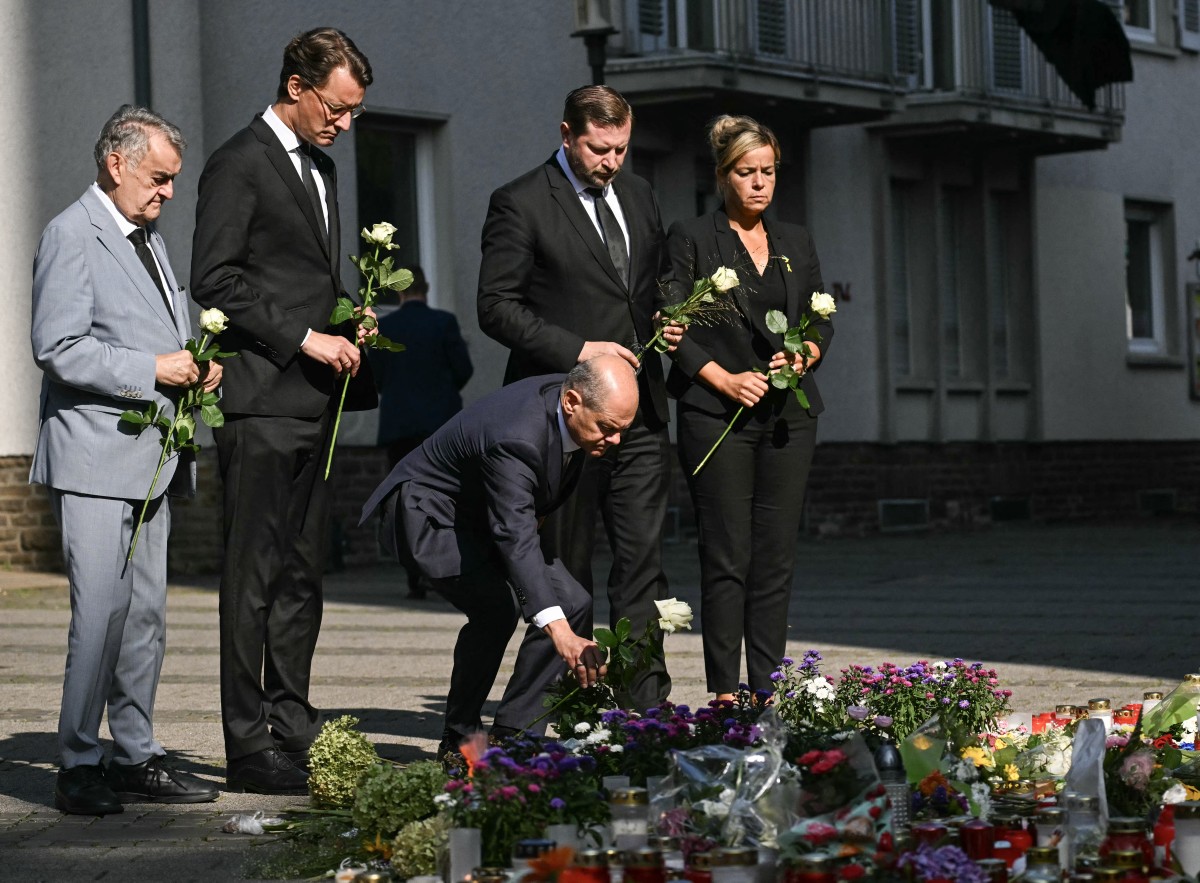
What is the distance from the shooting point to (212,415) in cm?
636

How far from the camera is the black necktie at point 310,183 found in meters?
6.76

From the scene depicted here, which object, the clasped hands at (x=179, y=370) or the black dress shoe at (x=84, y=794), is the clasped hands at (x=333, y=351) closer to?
the clasped hands at (x=179, y=370)

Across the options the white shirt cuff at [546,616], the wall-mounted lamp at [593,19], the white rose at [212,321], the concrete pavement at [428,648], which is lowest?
the concrete pavement at [428,648]

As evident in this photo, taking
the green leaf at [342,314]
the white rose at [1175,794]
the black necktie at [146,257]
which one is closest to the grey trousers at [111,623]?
the black necktie at [146,257]

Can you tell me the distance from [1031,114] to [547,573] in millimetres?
18265

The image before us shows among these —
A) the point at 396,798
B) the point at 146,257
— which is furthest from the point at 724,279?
the point at 396,798

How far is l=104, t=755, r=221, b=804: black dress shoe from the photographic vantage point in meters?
6.34

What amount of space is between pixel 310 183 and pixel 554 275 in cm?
84

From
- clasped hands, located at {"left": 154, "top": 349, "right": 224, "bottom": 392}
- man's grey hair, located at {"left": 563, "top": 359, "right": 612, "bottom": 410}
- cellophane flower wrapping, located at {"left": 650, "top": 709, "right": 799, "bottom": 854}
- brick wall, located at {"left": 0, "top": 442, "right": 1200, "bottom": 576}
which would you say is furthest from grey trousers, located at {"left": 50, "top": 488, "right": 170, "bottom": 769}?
brick wall, located at {"left": 0, "top": 442, "right": 1200, "bottom": 576}

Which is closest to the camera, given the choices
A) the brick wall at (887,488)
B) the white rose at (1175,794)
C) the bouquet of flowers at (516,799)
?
the bouquet of flowers at (516,799)

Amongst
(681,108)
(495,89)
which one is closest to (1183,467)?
(681,108)

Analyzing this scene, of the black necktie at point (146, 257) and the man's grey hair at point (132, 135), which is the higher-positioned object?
the man's grey hair at point (132, 135)

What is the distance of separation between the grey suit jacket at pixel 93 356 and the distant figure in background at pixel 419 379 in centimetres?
752

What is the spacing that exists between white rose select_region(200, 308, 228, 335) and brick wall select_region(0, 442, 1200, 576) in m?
10.1
